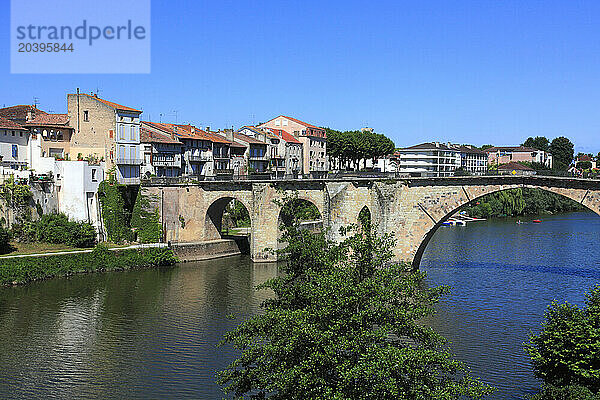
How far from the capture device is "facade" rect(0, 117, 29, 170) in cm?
5362

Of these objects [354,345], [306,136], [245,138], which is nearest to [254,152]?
[245,138]

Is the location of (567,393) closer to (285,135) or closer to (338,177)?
(338,177)

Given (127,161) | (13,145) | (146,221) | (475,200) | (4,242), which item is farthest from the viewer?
(127,161)

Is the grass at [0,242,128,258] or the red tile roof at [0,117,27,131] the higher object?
the red tile roof at [0,117,27,131]

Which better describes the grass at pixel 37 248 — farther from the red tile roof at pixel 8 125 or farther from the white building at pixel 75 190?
the red tile roof at pixel 8 125

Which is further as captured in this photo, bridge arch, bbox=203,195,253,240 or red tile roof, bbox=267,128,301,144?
red tile roof, bbox=267,128,301,144

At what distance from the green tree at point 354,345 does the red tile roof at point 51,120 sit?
152 ft

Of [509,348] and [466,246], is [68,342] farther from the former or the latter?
[466,246]

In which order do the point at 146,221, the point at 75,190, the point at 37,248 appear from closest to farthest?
1. the point at 37,248
2. the point at 75,190
3. the point at 146,221

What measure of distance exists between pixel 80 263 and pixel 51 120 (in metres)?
19.5

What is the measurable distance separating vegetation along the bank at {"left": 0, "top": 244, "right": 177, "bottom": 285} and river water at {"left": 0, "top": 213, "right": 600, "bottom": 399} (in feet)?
3.37

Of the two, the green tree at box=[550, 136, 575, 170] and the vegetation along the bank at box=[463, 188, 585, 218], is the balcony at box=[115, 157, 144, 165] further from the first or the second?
the green tree at box=[550, 136, 575, 170]

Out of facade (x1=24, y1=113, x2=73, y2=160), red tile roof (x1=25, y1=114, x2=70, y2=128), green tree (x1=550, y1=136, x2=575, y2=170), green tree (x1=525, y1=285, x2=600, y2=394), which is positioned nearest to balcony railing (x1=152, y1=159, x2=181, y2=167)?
facade (x1=24, y1=113, x2=73, y2=160)

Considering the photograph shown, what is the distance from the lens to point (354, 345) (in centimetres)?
1684
